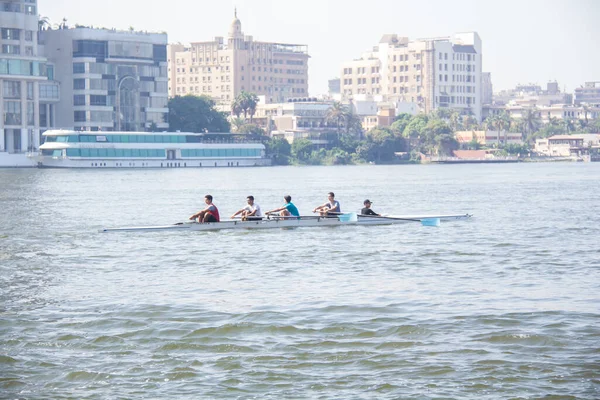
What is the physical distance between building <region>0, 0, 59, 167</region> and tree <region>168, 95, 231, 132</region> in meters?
30.7

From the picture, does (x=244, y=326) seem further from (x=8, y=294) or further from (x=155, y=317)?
(x=8, y=294)

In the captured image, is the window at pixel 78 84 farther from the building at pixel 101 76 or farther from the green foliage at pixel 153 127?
the green foliage at pixel 153 127

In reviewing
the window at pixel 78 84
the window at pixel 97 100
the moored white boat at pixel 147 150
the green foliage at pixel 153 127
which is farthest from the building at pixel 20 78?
the green foliage at pixel 153 127

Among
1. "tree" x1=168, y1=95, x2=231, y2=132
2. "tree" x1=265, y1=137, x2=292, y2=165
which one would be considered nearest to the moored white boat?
"tree" x1=265, y1=137, x2=292, y2=165

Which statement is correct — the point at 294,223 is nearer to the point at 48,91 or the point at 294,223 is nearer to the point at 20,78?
the point at 20,78

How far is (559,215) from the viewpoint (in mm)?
54188

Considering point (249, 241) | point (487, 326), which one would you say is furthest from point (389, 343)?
point (249, 241)

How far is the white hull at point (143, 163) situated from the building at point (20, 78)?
3355 mm

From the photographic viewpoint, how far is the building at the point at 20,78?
6161 inches

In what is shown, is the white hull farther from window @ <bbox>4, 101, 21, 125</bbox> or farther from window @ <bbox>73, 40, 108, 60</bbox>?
window @ <bbox>73, 40, 108, 60</bbox>

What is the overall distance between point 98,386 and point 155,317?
545 cm

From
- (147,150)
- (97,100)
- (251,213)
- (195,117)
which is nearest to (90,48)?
(97,100)

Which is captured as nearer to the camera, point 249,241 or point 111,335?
point 111,335

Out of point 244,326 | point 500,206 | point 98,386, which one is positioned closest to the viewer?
point 98,386
